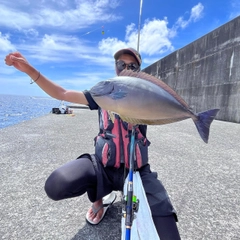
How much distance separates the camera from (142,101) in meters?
0.94

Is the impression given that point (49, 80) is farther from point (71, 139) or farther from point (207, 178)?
point (71, 139)

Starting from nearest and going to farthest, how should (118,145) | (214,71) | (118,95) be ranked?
(118,95) < (118,145) < (214,71)

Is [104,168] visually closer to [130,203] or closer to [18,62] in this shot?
[130,203]

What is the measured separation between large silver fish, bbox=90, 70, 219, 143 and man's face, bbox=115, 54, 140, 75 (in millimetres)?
634

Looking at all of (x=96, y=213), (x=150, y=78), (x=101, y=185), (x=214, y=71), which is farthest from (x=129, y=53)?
(x=214, y=71)

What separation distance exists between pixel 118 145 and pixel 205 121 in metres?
1.02

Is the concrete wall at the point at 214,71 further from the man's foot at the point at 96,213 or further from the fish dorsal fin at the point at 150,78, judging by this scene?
the fish dorsal fin at the point at 150,78

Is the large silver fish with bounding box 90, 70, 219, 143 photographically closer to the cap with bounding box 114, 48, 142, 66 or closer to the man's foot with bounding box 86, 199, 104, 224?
the cap with bounding box 114, 48, 142, 66

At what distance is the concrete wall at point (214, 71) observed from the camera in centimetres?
1032

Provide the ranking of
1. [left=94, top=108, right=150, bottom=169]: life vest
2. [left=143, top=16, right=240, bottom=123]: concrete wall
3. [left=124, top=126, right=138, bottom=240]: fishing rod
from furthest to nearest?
1. [left=143, top=16, right=240, bottom=123]: concrete wall
2. [left=94, top=108, right=150, bottom=169]: life vest
3. [left=124, top=126, right=138, bottom=240]: fishing rod

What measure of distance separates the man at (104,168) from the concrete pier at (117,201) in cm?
30

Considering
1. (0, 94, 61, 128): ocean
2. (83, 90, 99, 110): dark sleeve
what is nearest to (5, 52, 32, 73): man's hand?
(83, 90, 99, 110): dark sleeve

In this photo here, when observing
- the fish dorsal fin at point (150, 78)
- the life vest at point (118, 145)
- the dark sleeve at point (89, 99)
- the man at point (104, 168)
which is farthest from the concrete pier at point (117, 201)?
the fish dorsal fin at point (150, 78)

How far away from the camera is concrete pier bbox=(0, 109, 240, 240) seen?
2002 millimetres
